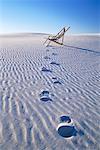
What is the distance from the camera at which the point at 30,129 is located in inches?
174

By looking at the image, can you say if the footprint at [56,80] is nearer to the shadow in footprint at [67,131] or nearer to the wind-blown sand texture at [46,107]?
the wind-blown sand texture at [46,107]

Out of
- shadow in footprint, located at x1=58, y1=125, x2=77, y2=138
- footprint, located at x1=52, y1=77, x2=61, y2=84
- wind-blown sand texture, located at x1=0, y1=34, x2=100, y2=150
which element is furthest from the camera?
footprint, located at x1=52, y1=77, x2=61, y2=84

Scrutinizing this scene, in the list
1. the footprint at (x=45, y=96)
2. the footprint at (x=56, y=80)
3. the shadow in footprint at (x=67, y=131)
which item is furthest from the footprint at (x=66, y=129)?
the footprint at (x=56, y=80)

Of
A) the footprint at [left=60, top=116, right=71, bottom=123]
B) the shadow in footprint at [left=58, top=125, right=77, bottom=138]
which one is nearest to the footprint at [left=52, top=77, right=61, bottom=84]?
the footprint at [left=60, top=116, right=71, bottom=123]

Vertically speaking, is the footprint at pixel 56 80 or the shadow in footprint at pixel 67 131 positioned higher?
the shadow in footprint at pixel 67 131

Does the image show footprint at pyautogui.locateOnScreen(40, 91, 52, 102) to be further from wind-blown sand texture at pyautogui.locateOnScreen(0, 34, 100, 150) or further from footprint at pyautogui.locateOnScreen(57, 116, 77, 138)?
footprint at pyautogui.locateOnScreen(57, 116, 77, 138)

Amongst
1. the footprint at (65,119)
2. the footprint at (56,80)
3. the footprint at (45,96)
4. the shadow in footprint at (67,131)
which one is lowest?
the footprint at (56,80)

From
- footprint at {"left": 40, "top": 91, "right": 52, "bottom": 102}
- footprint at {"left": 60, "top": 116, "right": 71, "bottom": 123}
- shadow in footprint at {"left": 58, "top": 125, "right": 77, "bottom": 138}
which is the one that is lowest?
footprint at {"left": 40, "top": 91, "right": 52, "bottom": 102}

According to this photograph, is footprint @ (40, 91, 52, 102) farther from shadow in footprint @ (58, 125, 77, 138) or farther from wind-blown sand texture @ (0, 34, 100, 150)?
shadow in footprint @ (58, 125, 77, 138)

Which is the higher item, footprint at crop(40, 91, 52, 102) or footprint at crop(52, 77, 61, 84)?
footprint at crop(40, 91, 52, 102)

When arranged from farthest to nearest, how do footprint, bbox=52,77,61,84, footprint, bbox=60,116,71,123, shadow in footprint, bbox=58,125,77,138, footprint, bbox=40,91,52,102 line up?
footprint, bbox=52,77,61,84
footprint, bbox=40,91,52,102
footprint, bbox=60,116,71,123
shadow in footprint, bbox=58,125,77,138

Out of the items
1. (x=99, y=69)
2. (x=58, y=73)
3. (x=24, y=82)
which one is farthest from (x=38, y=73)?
(x=99, y=69)

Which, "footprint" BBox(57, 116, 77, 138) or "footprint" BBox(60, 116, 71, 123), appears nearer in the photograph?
"footprint" BBox(57, 116, 77, 138)

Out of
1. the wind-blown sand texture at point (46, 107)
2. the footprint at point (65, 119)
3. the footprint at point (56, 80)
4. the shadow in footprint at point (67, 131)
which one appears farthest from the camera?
the footprint at point (56, 80)
